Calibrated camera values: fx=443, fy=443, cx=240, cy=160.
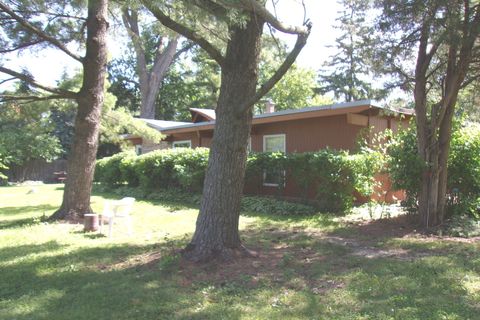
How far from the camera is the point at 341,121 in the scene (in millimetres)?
12961

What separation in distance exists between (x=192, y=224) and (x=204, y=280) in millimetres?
4523

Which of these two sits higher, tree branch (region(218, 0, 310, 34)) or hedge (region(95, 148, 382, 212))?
tree branch (region(218, 0, 310, 34))

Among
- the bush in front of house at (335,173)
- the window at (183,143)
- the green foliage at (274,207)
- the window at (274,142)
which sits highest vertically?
the window at (183,143)

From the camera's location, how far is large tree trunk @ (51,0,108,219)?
984cm

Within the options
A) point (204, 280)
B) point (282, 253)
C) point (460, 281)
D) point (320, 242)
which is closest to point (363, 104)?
point (320, 242)

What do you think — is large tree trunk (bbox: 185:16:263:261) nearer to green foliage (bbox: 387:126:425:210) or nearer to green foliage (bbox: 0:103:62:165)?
green foliage (bbox: 387:126:425:210)

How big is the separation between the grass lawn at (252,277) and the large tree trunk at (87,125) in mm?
1375

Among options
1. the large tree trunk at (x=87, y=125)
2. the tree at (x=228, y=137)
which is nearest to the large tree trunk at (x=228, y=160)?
the tree at (x=228, y=137)

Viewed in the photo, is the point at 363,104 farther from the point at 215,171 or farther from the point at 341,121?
the point at 215,171

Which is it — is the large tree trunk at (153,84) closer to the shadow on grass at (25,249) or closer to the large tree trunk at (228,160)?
the shadow on grass at (25,249)

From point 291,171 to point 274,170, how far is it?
0.67 m

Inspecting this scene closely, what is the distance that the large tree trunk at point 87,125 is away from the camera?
32.3ft

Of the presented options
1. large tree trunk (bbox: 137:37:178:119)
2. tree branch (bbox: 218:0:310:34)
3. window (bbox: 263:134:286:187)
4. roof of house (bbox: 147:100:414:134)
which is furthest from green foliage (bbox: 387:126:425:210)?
large tree trunk (bbox: 137:37:178:119)

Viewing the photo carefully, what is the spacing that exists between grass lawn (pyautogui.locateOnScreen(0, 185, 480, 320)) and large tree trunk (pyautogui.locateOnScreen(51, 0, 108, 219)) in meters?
1.37
